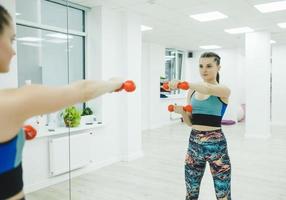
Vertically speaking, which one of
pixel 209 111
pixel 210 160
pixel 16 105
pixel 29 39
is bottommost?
pixel 210 160

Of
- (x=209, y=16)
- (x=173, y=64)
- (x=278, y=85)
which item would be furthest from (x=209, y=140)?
(x=278, y=85)

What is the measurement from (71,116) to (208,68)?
2.21 metres

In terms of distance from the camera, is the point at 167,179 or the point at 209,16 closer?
the point at 167,179

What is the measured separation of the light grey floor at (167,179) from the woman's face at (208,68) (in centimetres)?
156

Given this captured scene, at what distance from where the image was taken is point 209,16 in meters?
4.88

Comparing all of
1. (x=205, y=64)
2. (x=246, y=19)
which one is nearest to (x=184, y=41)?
(x=246, y=19)

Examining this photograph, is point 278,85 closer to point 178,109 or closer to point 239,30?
point 239,30

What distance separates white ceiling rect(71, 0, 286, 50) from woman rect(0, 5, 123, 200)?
3.44 m

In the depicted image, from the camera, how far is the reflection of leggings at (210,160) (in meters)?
1.89

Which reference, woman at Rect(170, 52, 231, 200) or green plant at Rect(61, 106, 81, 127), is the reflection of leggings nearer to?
woman at Rect(170, 52, 231, 200)

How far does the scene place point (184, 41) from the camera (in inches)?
290

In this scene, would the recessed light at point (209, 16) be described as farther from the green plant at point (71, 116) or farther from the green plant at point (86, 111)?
the green plant at point (71, 116)

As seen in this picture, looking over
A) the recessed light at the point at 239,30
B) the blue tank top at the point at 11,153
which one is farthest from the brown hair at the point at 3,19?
the recessed light at the point at 239,30

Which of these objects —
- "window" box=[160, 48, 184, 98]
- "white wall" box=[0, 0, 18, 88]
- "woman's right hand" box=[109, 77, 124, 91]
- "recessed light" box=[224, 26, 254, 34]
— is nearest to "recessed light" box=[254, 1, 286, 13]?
"recessed light" box=[224, 26, 254, 34]
